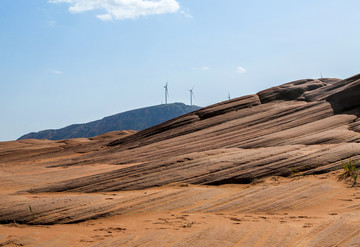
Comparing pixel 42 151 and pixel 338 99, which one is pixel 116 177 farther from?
pixel 42 151

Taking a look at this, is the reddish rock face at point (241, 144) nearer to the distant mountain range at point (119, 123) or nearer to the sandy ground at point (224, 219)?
the sandy ground at point (224, 219)

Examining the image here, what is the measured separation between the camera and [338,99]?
17.0 metres

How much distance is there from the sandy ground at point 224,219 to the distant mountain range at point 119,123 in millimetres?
139772

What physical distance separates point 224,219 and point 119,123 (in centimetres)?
15110

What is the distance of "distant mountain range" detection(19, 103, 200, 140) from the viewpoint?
493 feet

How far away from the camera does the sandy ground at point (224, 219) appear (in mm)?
5660

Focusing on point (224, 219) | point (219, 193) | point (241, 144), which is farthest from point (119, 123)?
point (224, 219)

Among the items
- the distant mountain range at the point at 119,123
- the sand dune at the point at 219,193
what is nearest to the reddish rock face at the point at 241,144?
the sand dune at the point at 219,193

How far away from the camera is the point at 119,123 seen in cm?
15538

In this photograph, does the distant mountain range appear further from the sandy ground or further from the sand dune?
the sandy ground

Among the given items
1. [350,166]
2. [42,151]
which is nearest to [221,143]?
[350,166]

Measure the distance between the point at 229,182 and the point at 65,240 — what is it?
5.15 metres

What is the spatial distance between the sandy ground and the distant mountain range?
140 meters

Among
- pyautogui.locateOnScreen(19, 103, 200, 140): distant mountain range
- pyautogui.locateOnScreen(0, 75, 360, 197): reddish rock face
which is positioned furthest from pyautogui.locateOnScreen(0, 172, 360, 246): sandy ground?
pyautogui.locateOnScreen(19, 103, 200, 140): distant mountain range
